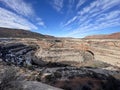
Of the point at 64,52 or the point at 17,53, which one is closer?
the point at 17,53

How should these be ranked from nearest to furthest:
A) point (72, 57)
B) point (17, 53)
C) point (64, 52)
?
1. point (17, 53)
2. point (72, 57)
3. point (64, 52)

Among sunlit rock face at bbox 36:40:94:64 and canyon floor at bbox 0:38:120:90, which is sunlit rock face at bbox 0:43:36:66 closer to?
canyon floor at bbox 0:38:120:90

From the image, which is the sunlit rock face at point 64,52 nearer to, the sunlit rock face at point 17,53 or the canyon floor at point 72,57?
the canyon floor at point 72,57

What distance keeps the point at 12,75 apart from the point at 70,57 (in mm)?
15985

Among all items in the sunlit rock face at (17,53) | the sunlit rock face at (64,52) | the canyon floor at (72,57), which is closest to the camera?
the canyon floor at (72,57)

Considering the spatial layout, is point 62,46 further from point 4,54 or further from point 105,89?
point 105,89

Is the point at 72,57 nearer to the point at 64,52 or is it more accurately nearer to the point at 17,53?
the point at 64,52

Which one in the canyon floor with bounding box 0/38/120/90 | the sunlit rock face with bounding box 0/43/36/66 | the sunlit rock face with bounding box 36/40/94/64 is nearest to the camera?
the canyon floor with bounding box 0/38/120/90

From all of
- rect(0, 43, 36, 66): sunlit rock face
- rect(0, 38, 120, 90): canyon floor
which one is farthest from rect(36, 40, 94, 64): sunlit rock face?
rect(0, 43, 36, 66): sunlit rock face

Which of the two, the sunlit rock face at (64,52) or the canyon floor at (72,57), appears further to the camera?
the sunlit rock face at (64,52)

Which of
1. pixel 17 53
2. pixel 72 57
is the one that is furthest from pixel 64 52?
pixel 17 53

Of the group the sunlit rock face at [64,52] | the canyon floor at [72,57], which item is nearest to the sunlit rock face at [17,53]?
the canyon floor at [72,57]

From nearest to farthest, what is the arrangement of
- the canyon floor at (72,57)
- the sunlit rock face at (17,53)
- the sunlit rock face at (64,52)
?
the canyon floor at (72,57), the sunlit rock face at (17,53), the sunlit rock face at (64,52)

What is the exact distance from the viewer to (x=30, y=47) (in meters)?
23.1
